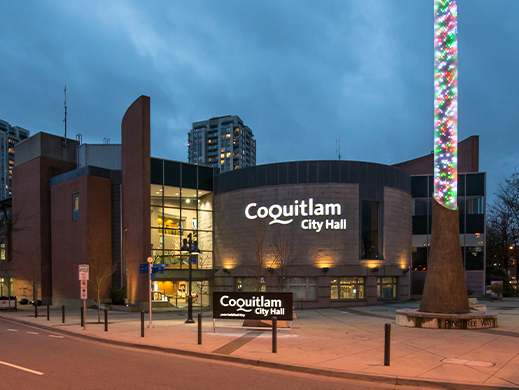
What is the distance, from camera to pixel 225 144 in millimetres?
163250

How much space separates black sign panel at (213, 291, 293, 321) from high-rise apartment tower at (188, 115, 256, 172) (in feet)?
476

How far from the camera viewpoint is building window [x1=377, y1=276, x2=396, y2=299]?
31850 mm

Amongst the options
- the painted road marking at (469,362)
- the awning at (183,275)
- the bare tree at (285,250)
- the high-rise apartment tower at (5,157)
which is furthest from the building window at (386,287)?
the high-rise apartment tower at (5,157)

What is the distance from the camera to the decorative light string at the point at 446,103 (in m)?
18.1

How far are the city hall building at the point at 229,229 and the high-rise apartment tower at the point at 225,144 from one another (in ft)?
411

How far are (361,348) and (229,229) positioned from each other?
835 inches

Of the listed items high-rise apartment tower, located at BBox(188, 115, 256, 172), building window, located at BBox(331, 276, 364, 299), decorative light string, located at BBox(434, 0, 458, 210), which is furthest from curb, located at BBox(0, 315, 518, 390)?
high-rise apartment tower, located at BBox(188, 115, 256, 172)

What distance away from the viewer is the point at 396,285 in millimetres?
33062

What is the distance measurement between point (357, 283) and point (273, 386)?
23.4m

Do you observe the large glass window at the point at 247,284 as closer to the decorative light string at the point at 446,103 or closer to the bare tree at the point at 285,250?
the bare tree at the point at 285,250

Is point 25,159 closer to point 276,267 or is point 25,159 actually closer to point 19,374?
point 276,267

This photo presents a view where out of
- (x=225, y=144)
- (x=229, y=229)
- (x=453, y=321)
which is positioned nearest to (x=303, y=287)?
(x=229, y=229)

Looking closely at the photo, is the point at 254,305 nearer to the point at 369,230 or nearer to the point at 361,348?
the point at 361,348

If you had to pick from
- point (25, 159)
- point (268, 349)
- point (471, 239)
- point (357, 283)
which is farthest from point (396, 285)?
point (25, 159)
